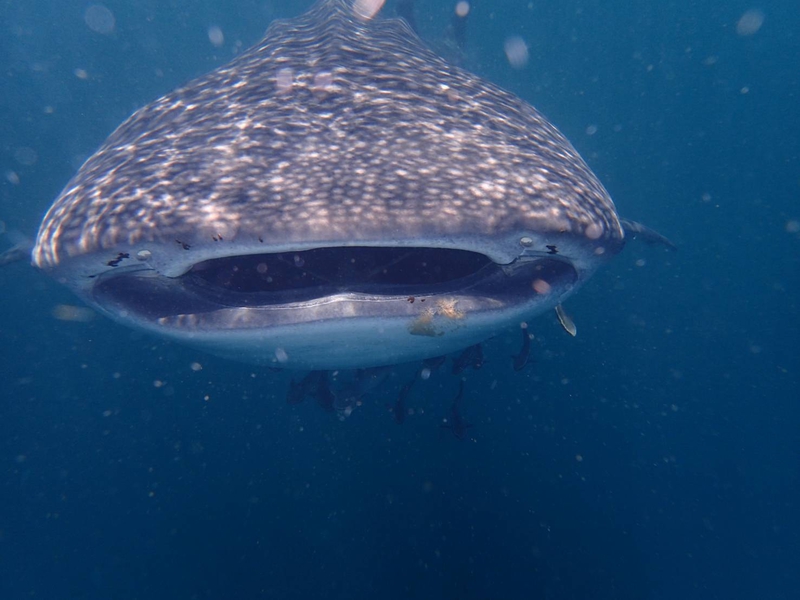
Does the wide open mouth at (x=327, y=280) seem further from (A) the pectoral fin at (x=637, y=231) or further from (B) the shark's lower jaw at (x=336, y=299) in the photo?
(A) the pectoral fin at (x=637, y=231)

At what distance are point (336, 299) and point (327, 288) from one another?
4.3 inches

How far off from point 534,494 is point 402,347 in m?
6.91

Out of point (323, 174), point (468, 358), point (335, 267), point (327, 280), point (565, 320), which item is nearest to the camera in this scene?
point (323, 174)

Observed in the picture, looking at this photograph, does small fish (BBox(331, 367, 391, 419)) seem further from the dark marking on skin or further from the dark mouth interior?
the dark marking on skin

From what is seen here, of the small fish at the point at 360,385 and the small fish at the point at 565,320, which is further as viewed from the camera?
the small fish at the point at 360,385

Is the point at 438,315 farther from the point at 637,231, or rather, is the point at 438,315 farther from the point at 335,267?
the point at 637,231

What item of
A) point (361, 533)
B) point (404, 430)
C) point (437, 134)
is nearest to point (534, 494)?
point (404, 430)

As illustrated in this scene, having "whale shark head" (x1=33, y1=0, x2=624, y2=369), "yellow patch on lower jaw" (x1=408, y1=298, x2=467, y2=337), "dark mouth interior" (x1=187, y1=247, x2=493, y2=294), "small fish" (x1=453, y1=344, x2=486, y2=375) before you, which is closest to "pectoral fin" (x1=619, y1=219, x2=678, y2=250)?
"whale shark head" (x1=33, y1=0, x2=624, y2=369)

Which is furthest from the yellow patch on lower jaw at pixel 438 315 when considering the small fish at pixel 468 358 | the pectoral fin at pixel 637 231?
the pectoral fin at pixel 637 231

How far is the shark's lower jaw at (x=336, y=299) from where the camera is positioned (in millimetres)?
2223

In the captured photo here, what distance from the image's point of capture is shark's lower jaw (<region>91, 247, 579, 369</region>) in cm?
222

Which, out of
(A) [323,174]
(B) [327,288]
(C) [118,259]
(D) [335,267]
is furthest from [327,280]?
(C) [118,259]

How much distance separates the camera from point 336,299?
216 cm

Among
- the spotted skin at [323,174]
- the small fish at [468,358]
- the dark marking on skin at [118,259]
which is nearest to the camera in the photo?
the spotted skin at [323,174]
